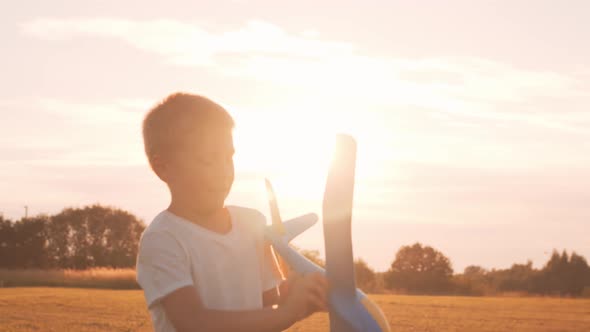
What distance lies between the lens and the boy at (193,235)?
2973mm

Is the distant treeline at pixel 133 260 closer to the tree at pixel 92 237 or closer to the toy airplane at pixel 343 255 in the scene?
the tree at pixel 92 237

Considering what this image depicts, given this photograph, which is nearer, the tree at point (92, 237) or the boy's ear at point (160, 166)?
the boy's ear at point (160, 166)

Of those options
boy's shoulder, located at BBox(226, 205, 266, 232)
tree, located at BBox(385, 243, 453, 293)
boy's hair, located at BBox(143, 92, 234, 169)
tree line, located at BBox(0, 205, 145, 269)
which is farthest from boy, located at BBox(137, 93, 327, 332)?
tree line, located at BBox(0, 205, 145, 269)

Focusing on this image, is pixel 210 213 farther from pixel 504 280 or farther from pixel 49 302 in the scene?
pixel 504 280

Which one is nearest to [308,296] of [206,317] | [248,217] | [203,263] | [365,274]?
[206,317]

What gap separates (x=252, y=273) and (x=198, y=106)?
833mm

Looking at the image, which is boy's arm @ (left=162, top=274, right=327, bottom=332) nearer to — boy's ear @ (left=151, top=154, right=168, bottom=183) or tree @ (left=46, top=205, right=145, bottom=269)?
boy's ear @ (left=151, top=154, right=168, bottom=183)

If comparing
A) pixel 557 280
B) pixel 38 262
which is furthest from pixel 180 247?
pixel 38 262

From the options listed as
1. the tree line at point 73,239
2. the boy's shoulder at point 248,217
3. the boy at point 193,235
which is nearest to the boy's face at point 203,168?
the boy at point 193,235

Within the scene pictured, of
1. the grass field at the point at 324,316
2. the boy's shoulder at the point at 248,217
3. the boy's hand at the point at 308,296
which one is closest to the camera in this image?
the boy's hand at the point at 308,296

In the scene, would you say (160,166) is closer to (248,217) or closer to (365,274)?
(248,217)

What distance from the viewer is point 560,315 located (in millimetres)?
15695

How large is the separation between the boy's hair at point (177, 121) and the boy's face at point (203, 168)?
3 centimetres

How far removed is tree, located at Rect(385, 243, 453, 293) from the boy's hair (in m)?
30.9
